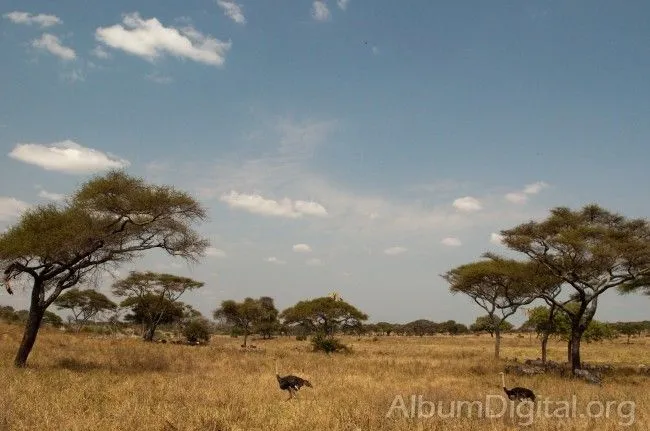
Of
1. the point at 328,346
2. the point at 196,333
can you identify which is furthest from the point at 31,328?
the point at 196,333

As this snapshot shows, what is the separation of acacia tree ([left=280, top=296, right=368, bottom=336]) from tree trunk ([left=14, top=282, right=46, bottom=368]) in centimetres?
3829

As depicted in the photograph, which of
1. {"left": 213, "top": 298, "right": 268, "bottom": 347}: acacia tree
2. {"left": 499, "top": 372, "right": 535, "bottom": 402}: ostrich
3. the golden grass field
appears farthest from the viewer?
{"left": 213, "top": 298, "right": 268, "bottom": 347}: acacia tree

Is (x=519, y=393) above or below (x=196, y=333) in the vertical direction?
above

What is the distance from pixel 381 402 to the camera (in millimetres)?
11391

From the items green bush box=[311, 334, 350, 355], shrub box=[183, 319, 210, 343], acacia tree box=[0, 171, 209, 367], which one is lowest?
shrub box=[183, 319, 210, 343]

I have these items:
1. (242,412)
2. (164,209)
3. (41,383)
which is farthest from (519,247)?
(41,383)

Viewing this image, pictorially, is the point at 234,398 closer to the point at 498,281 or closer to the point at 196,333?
the point at 498,281

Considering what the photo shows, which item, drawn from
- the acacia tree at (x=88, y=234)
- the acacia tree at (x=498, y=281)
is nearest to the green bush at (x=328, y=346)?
the acacia tree at (x=498, y=281)

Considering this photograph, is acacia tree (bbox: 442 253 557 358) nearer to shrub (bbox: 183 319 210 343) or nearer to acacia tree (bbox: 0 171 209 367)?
acacia tree (bbox: 0 171 209 367)

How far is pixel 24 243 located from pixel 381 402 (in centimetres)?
1337

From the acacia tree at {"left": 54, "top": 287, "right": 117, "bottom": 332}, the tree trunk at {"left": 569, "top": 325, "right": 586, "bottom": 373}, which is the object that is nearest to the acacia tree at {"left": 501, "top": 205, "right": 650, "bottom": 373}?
the tree trunk at {"left": 569, "top": 325, "right": 586, "bottom": 373}

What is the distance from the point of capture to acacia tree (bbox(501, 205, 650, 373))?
74.2 feet

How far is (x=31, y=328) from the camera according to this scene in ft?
59.5

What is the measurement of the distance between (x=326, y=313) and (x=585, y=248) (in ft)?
120
